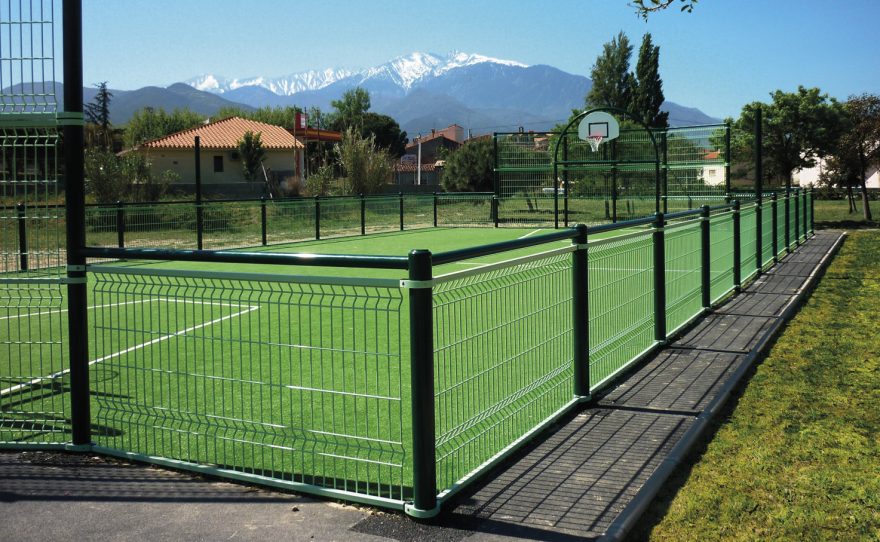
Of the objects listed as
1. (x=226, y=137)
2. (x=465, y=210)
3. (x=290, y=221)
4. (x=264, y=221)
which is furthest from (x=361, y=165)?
(x=226, y=137)

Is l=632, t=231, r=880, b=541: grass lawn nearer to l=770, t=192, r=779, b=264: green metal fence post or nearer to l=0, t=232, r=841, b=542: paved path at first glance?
l=0, t=232, r=841, b=542: paved path

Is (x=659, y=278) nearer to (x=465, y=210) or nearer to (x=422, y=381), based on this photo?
(x=422, y=381)

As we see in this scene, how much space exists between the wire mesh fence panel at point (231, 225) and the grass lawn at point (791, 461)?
1649cm

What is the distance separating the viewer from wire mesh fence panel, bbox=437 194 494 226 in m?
33.2

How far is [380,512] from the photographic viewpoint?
462 centimetres

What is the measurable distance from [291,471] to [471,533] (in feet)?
4.61

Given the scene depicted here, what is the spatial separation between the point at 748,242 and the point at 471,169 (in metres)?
37.8

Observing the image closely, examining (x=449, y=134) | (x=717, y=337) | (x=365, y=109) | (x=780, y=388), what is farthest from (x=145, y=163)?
(x=449, y=134)

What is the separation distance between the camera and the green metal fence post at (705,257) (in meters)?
10.8

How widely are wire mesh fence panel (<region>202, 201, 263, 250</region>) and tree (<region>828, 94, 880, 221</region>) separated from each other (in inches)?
1083

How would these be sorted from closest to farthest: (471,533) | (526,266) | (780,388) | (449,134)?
(471,533), (526,266), (780,388), (449,134)

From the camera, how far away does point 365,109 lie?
135m

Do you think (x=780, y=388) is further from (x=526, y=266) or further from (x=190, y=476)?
(x=190, y=476)

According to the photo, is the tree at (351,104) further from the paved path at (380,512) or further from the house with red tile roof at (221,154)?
the paved path at (380,512)
